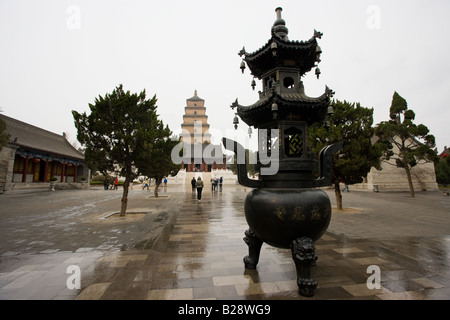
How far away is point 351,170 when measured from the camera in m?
10.1

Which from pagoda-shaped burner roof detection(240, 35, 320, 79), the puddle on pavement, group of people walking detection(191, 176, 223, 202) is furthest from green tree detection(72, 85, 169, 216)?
group of people walking detection(191, 176, 223, 202)

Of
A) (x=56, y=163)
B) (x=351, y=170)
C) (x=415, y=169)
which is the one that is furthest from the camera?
(x=56, y=163)

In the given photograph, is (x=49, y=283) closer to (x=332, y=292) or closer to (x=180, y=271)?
(x=180, y=271)

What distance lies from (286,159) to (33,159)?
31.5 m

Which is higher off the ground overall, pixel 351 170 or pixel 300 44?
pixel 300 44

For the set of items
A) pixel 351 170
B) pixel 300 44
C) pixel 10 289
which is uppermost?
pixel 300 44

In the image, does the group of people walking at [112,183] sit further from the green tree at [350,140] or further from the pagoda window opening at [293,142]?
the pagoda window opening at [293,142]

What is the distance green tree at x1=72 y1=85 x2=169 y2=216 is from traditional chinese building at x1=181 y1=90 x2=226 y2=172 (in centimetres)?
3447

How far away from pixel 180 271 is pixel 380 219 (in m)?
9.03

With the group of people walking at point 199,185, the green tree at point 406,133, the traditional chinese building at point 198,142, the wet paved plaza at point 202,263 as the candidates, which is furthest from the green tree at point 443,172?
the traditional chinese building at point 198,142
